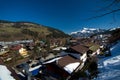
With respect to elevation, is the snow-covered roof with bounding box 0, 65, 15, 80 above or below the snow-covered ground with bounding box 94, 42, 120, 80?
below

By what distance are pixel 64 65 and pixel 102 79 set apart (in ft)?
72.3

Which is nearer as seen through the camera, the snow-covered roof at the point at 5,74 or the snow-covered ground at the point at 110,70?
the snow-covered ground at the point at 110,70

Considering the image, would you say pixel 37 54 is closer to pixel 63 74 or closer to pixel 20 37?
pixel 63 74

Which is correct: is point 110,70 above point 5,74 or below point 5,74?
above

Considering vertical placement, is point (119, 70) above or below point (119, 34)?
below

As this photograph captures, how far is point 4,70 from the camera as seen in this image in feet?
56.1

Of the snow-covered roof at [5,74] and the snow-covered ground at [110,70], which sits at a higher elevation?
the snow-covered ground at [110,70]

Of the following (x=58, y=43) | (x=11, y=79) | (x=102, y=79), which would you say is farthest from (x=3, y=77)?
(x=58, y=43)

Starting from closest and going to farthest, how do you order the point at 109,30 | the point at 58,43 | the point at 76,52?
1. the point at 109,30
2. the point at 76,52
3. the point at 58,43

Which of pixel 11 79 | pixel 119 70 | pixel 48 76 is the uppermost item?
pixel 119 70

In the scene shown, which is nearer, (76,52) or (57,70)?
(57,70)

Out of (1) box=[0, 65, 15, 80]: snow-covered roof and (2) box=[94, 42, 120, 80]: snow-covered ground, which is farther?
(1) box=[0, 65, 15, 80]: snow-covered roof

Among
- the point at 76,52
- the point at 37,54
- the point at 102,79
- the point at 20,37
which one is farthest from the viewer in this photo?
the point at 20,37

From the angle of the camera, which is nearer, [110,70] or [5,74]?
[110,70]
